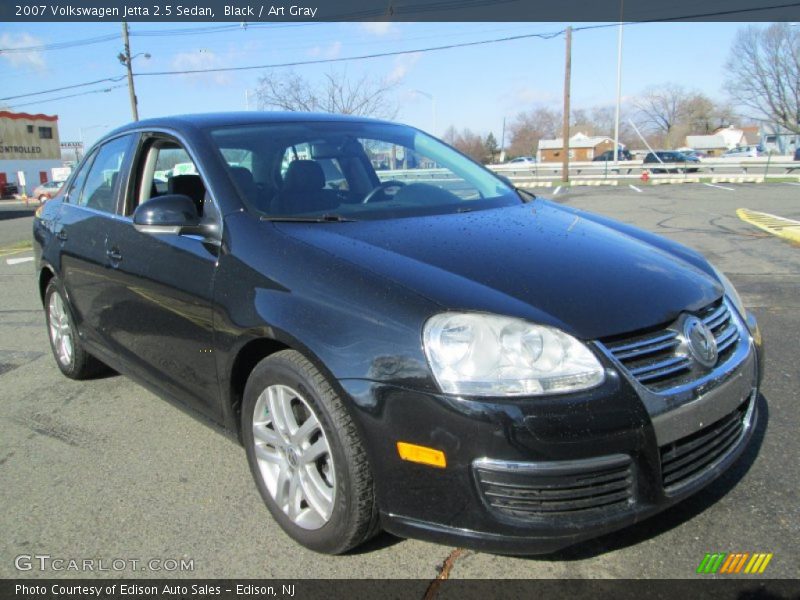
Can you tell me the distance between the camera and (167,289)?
9.78ft

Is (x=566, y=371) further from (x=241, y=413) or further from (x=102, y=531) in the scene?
(x=102, y=531)

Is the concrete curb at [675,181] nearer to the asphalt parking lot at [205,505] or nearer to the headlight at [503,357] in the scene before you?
the asphalt parking lot at [205,505]

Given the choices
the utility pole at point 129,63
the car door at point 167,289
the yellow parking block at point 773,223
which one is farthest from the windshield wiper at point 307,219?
the utility pole at point 129,63

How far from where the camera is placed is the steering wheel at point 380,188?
10.1ft

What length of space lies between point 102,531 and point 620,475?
6.69 ft

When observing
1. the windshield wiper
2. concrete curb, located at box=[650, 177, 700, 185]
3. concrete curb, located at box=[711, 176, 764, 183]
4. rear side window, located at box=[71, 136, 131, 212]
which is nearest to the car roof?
rear side window, located at box=[71, 136, 131, 212]

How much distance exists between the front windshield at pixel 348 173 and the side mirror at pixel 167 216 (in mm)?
251

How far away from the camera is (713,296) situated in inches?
97.7

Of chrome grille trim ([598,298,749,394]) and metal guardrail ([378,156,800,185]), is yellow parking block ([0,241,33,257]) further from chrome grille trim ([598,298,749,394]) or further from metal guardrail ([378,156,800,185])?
metal guardrail ([378,156,800,185])

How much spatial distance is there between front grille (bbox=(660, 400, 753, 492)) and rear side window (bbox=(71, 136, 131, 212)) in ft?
10.3

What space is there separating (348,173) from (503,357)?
172 cm

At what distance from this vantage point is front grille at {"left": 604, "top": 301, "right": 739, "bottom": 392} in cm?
202

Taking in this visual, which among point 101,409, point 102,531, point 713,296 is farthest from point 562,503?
point 101,409
